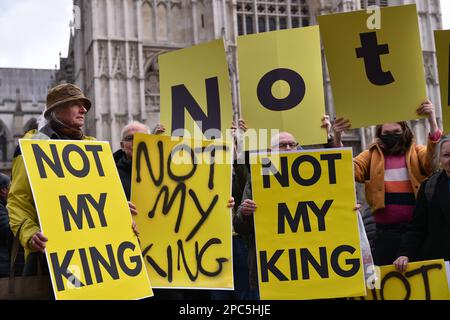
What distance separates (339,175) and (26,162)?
189 centimetres

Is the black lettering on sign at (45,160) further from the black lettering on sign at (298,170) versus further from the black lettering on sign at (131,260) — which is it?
the black lettering on sign at (298,170)

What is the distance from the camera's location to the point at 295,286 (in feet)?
12.5

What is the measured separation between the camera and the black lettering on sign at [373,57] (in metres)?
4.50

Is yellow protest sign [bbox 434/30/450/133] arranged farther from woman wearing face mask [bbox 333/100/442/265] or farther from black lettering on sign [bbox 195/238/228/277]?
black lettering on sign [bbox 195/238/228/277]

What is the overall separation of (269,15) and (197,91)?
24.1m

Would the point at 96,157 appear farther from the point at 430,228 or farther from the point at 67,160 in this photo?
the point at 430,228

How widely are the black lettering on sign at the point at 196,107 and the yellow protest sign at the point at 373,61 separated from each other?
87 cm

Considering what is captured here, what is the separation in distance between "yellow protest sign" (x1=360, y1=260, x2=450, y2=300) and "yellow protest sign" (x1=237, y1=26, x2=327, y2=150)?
3.66 feet

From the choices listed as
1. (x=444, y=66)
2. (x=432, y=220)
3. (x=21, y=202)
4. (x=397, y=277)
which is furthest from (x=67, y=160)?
(x=444, y=66)

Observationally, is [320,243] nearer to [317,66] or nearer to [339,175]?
[339,175]

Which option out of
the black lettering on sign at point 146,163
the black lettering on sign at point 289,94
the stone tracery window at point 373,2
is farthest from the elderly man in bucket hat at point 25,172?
the stone tracery window at point 373,2

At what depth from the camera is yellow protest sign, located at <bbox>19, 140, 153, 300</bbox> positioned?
11.0 feet

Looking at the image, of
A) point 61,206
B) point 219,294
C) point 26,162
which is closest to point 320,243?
point 219,294
